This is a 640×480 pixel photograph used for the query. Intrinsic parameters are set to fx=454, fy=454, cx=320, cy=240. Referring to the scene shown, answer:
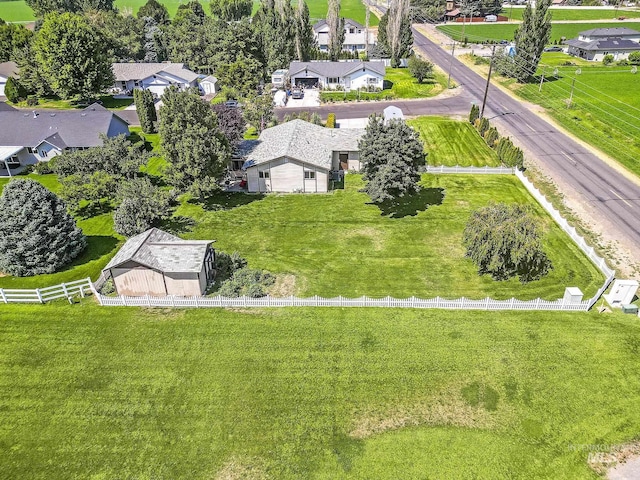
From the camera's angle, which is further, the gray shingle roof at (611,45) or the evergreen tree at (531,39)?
the gray shingle roof at (611,45)

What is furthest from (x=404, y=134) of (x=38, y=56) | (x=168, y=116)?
(x=38, y=56)

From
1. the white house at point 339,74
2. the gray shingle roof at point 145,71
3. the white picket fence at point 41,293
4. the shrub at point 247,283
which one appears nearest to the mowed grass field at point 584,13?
the white house at point 339,74

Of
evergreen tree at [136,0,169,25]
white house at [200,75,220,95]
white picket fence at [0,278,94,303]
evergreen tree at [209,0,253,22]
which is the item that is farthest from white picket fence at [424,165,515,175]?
evergreen tree at [209,0,253,22]

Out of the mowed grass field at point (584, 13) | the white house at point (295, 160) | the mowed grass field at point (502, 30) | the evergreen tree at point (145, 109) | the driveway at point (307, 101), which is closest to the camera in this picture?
the white house at point (295, 160)

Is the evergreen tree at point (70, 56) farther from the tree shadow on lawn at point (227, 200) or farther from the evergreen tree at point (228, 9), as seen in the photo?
the evergreen tree at point (228, 9)

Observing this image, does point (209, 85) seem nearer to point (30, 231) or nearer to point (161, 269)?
point (30, 231)

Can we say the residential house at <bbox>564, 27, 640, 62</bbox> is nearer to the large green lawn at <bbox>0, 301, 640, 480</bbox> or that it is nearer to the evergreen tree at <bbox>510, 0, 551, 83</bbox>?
the evergreen tree at <bbox>510, 0, 551, 83</bbox>

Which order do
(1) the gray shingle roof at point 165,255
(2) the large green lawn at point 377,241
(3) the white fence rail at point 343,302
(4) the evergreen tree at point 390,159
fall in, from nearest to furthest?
(3) the white fence rail at point 343,302, (1) the gray shingle roof at point 165,255, (2) the large green lawn at point 377,241, (4) the evergreen tree at point 390,159
